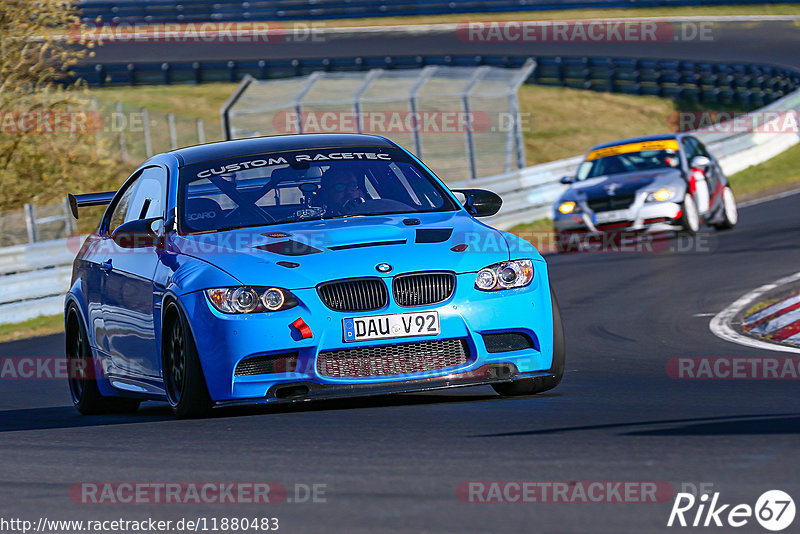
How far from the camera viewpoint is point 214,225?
829cm

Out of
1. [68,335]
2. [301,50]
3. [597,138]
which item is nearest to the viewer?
[68,335]

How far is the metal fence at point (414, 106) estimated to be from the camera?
2496 centimetres

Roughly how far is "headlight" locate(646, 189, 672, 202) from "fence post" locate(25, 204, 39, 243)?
26.4 ft

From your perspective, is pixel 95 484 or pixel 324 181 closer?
pixel 95 484

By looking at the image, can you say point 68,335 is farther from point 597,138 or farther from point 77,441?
point 597,138

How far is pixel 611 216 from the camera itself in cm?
2023

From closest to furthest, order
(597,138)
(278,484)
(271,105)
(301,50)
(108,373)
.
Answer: (278,484) < (108,373) < (271,105) < (597,138) < (301,50)

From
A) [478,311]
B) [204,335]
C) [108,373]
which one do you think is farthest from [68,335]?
[478,311]

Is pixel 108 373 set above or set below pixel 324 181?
below

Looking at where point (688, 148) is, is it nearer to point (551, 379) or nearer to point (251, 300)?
point (551, 379)

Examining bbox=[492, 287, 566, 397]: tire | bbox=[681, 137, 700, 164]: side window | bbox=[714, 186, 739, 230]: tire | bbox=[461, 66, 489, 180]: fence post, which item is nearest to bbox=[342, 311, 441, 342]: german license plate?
bbox=[492, 287, 566, 397]: tire

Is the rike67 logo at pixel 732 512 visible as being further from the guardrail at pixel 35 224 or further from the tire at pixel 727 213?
the tire at pixel 727 213

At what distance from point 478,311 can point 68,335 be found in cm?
371

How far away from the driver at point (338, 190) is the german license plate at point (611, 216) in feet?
39.1
